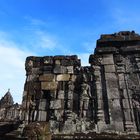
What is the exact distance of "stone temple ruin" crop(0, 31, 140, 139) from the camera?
21.1ft

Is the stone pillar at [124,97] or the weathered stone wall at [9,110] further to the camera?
the weathered stone wall at [9,110]

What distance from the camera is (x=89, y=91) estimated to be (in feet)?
23.6

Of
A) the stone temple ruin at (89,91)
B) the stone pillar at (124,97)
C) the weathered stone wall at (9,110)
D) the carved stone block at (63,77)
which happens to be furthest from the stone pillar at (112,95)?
the weathered stone wall at (9,110)

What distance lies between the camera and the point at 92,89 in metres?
7.26

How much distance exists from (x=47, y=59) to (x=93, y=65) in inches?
71.6

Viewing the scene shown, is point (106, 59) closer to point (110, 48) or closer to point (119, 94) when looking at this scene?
point (110, 48)

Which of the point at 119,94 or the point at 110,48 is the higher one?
the point at 110,48

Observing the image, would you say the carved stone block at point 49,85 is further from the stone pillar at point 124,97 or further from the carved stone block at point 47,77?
the stone pillar at point 124,97

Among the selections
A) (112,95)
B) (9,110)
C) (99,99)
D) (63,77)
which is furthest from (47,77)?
(9,110)

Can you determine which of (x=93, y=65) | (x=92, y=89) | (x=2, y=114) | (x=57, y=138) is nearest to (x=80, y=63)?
(x=93, y=65)

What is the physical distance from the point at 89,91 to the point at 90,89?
101 millimetres

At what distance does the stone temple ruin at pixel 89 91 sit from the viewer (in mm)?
6426

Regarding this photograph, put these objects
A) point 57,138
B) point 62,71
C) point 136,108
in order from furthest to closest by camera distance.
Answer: point 62,71, point 136,108, point 57,138

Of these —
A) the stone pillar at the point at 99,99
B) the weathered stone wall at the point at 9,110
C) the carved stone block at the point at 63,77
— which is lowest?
the stone pillar at the point at 99,99
